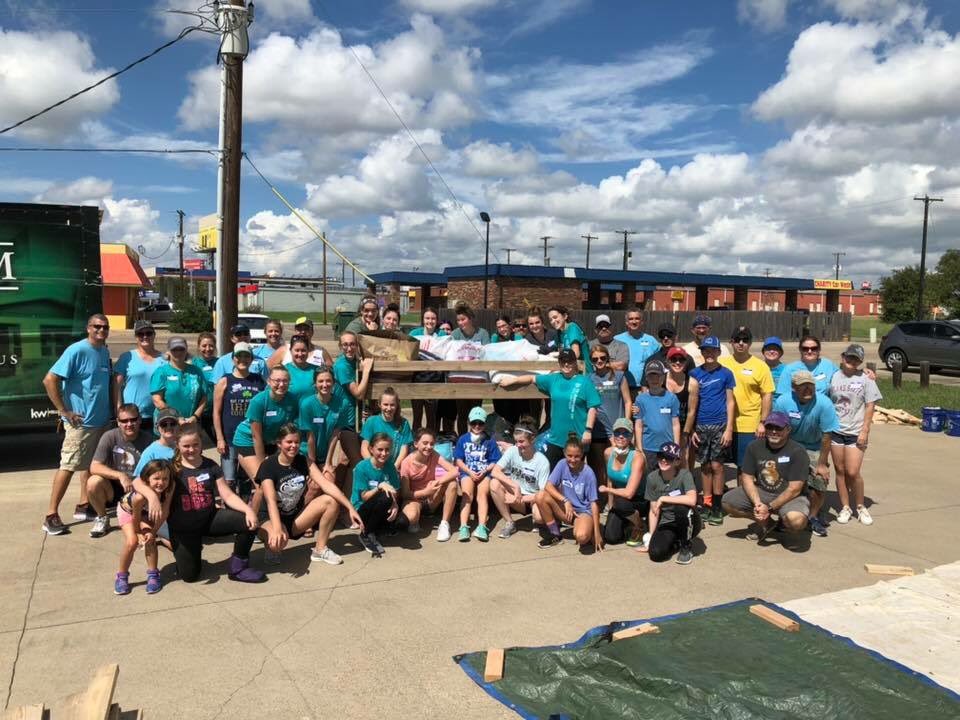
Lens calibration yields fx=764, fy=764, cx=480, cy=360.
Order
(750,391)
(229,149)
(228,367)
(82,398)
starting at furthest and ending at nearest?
1. (229,149)
2. (228,367)
3. (750,391)
4. (82,398)

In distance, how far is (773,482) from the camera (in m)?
6.47

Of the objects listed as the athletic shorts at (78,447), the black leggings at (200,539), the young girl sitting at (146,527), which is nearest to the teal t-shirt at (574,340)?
the black leggings at (200,539)

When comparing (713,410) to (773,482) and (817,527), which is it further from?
(817,527)

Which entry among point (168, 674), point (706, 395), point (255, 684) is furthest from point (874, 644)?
point (168, 674)

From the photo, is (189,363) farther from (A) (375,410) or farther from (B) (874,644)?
(B) (874,644)

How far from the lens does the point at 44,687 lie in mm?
3883

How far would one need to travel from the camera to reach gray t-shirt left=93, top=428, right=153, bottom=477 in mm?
6215

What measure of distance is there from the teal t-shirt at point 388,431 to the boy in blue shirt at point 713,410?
2672 millimetres

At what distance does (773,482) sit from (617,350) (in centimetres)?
197

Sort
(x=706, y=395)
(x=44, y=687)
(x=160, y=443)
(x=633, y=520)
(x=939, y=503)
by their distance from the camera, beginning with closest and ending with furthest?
(x=44, y=687)
(x=160, y=443)
(x=633, y=520)
(x=706, y=395)
(x=939, y=503)

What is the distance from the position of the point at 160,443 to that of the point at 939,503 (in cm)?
767

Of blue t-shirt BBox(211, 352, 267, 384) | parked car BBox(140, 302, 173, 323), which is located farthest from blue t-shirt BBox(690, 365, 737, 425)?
parked car BBox(140, 302, 173, 323)

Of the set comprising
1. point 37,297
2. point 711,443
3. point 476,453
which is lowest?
point 476,453

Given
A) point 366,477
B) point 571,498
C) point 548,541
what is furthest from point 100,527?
point 571,498
